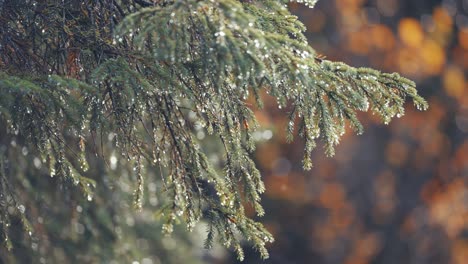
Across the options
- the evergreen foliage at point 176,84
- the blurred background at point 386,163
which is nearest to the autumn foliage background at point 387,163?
the blurred background at point 386,163

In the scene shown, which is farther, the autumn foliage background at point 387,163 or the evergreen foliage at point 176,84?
the autumn foliage background at point 387,163

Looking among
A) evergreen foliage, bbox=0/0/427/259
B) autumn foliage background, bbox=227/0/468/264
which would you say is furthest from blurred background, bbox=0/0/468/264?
evergreen foliage, bbox=0/0/427/259

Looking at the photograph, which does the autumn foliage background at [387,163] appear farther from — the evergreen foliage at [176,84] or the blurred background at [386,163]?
the evergreen foliage at [176,84]

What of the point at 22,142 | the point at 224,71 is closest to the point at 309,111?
the point at 224,71

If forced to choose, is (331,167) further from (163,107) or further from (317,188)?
(163,107)

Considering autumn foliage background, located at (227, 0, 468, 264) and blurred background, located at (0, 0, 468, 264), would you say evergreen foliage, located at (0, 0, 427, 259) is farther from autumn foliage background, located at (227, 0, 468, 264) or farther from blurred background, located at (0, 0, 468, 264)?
autumn foliage background, located at (227, 0, 468, 264)

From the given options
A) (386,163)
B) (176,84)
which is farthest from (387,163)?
(176,84)

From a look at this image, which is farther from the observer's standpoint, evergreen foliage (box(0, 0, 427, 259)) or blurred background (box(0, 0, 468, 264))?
blurred background (box(0, 0, 468, 264))
